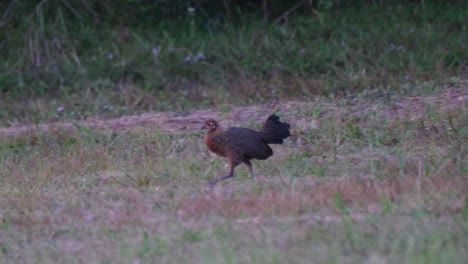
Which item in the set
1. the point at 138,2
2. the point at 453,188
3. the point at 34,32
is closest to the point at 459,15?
the point at 138,2

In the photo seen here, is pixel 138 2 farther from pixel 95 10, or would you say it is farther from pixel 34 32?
pixel 34 32

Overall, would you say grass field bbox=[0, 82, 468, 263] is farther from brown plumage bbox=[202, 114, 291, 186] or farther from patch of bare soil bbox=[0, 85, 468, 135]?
brown plumage bbox=[202, 114, 291, 186]

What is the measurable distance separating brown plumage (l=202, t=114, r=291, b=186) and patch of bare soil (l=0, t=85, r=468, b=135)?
2.17 m

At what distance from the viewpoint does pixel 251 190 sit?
7.50 m

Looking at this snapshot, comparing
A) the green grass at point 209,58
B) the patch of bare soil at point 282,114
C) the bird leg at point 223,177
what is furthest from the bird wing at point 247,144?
the green grass at point 209,58

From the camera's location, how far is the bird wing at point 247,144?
26.1 feet

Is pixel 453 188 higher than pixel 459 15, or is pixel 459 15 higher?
pixel 453 188

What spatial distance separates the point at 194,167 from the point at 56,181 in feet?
4.50

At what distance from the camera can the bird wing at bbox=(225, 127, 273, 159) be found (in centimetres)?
795

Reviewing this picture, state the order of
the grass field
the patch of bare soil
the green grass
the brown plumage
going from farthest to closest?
the green grass → the patch of bare soil → the brown plumage → the grass field

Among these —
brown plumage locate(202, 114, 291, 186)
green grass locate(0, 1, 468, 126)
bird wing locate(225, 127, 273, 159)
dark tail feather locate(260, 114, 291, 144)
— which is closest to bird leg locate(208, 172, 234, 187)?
brown plumage locate(202, 114, 291, 186)

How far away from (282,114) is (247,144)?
3.23 m

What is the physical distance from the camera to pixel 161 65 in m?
14.0

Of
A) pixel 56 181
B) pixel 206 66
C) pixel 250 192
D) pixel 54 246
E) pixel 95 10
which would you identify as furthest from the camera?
pixel 95 10
